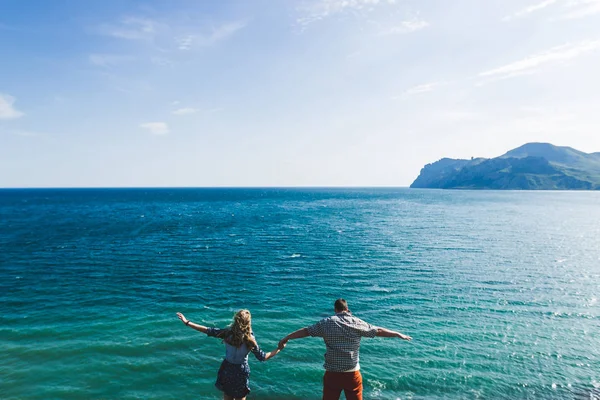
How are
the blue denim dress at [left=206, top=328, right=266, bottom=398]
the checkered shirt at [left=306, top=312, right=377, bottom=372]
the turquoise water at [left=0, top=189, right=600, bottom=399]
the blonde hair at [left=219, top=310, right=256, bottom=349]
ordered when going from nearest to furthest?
the checkered shirt at [left=306, top=312, right=377, bottom=372] < the blonde hair at [left=219, top=310, right=256, bottom=349] < the blue denim dress at [left=206, top=328, right=266, bottom=398] < the turquoise water at [left=0, top=189, right=600, bottom=399]

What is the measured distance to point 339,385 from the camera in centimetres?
716

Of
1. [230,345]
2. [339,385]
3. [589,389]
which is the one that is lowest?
[589,389]

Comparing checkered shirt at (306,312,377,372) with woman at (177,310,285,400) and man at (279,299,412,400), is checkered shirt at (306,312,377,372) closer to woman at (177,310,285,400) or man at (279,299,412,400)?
man at (279,299,412,400)

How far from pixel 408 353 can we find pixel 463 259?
28.5 m

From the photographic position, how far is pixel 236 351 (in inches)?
288

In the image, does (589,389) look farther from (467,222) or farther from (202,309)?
(467,222)

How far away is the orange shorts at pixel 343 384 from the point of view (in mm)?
7156

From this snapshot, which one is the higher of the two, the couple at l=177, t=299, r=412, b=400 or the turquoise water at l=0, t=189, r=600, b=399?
the couple at l=177, t=299, r=412, b=400

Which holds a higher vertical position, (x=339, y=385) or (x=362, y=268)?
(x=339, y=385)

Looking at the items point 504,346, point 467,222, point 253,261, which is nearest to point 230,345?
point 504,346

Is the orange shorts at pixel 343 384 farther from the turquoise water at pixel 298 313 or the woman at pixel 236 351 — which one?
the turquoise water at pixel 298 313

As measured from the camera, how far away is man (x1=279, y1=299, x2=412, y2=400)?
6977 millimetres

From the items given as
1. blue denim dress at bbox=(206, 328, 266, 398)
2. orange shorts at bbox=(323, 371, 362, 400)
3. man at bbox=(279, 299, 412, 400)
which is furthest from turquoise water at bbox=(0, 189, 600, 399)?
man at bbox=(279, 299, 412, 400)

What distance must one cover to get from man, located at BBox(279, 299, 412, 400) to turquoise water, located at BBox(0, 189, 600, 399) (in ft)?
29.0
